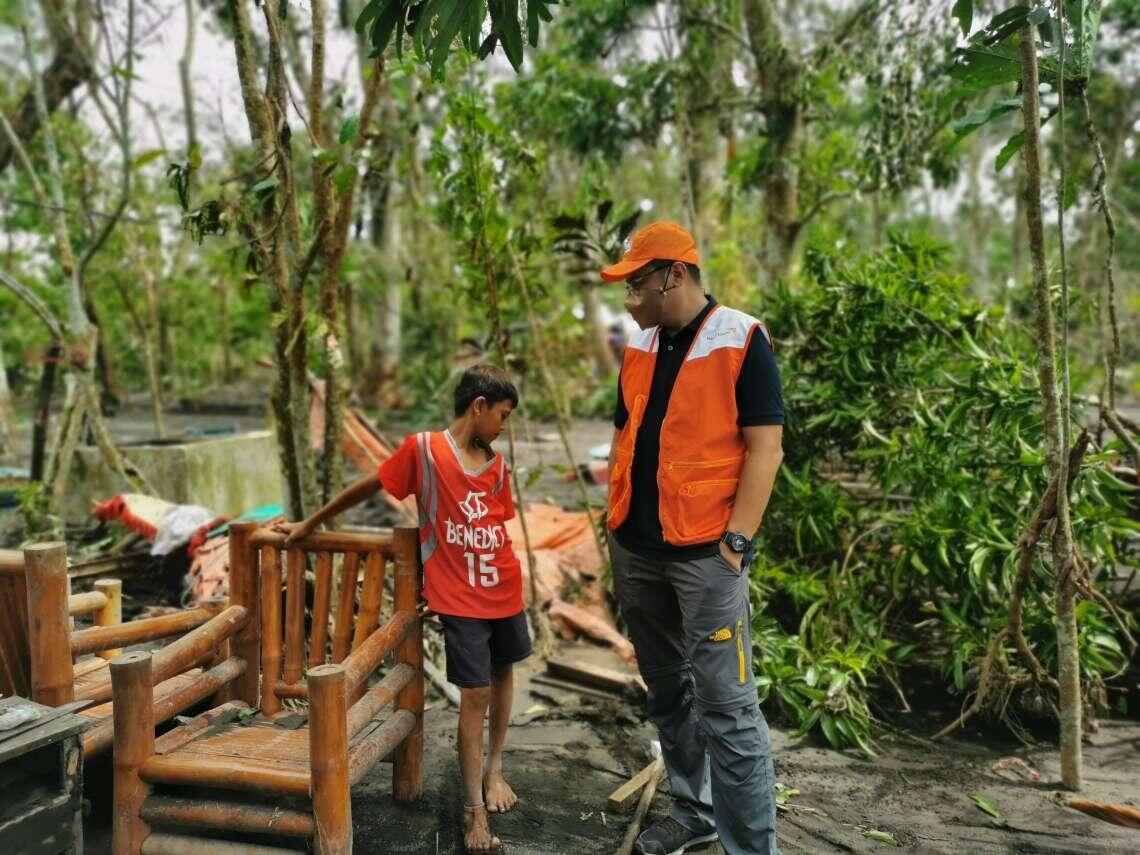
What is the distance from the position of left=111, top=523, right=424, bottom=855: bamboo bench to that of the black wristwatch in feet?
3.56

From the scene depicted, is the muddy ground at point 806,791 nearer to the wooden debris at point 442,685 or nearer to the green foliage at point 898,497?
the wooden debris at point 442,685

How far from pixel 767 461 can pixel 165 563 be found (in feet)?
14.4

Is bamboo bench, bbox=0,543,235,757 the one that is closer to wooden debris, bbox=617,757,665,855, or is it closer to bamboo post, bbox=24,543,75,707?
bamboo post, bbox=24,543,75,707

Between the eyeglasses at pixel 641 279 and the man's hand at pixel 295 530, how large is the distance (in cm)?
137

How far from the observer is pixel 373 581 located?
291 cm

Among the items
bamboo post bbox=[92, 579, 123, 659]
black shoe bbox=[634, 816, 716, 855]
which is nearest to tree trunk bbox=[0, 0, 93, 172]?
bamboo post bbox=[92, 579, 123, 659]

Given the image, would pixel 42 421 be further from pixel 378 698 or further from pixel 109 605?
pixel 378 698

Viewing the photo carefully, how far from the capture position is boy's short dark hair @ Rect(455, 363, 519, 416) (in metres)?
2.79

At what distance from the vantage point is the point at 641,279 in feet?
8.48

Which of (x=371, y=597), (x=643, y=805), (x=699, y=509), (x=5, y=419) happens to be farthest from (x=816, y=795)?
(x=5, y=419)

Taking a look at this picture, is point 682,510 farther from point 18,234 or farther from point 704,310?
point 18,234

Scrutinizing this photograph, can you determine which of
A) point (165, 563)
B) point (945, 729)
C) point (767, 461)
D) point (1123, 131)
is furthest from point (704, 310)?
Result: point (1123, 131)

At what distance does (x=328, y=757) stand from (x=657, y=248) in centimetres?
171

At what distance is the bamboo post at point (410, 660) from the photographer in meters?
2.87
